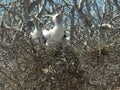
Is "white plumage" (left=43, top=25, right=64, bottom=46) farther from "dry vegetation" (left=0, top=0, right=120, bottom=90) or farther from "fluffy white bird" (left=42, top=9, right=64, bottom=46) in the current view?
"dry vegetation" (left=0, top=0, right=120, bottom=90)

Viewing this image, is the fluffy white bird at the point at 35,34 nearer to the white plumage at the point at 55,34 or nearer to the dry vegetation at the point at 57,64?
the white plumage at the point at 55,34

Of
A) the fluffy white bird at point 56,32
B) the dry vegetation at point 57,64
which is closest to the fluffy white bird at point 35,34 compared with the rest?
the fluffy white bird at point 56,32

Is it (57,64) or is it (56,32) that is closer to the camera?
(57,64)

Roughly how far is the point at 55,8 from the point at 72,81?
2379mm

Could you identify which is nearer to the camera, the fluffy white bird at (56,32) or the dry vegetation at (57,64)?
the dry vegetation at (57,64)

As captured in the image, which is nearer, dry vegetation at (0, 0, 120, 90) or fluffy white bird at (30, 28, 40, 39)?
dry vegetation at (0, 0, 120, 90)

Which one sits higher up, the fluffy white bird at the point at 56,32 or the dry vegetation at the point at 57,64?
the fluffy white bird at the point at 56,32

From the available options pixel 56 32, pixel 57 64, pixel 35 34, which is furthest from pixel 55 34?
pixel 57 64

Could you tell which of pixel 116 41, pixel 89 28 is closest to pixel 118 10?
pixel 89 28

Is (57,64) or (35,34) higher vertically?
(35,34)

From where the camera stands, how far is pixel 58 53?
5.84 meters

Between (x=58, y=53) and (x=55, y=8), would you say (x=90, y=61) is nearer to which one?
Answer: (x=58, y=53)

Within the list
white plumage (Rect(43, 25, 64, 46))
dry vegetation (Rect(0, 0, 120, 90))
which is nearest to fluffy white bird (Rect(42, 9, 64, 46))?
white plumage (Rect(43, 25, 64, 46))

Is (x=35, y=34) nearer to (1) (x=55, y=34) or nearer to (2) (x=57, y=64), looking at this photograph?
(1) (x=55, y=34)
